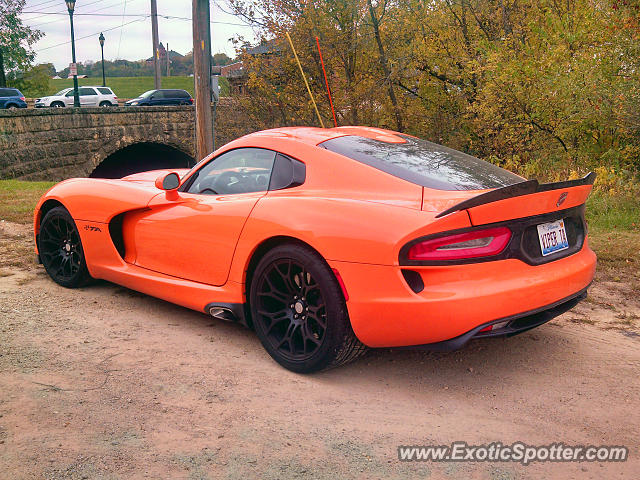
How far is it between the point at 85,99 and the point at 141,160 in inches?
343

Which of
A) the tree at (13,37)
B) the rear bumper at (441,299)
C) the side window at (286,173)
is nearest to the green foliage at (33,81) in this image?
the tree at (13,37)

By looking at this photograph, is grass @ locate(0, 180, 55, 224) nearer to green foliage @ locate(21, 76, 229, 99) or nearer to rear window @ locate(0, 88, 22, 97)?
rear window @ locate(0, 88, 22, 97)

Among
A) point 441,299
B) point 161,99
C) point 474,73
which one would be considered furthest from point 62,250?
point 161,99

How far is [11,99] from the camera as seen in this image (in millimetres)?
38719

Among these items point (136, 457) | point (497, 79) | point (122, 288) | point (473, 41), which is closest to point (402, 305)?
point (136, 457)

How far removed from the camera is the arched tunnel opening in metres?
34.5

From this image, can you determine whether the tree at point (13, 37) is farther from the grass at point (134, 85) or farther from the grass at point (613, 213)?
the grass at point (613, 213)

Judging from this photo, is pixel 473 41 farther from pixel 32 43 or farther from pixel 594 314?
pixel 32 43

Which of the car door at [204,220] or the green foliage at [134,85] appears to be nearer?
the car door at [204,220]

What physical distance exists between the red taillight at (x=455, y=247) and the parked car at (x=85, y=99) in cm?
4324

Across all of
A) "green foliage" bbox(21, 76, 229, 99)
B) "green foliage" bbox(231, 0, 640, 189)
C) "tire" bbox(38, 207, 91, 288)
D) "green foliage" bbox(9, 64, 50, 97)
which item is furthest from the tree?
"tire" bbox(38, 207, 91, 288)

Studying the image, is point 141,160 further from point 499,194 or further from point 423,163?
point 499,194

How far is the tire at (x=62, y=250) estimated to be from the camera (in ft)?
16.5

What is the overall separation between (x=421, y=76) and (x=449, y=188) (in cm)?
1669
